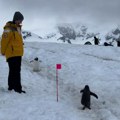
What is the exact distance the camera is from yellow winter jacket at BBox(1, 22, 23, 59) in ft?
46.7

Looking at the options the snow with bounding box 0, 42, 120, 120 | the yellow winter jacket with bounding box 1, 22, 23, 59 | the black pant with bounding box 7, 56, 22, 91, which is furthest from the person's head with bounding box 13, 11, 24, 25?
the snow with bounding box 0, 42, 120, 120

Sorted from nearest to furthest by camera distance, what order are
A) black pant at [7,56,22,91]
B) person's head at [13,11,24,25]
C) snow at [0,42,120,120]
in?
snow at [0,42,120,120]
person's head at [13,11,24,25]
black pant at [7,56,22,91]

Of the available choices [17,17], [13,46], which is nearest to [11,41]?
[13,46]

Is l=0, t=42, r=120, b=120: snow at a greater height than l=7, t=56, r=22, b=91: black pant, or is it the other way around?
l=7, t=56, r=22, b=91: black pant

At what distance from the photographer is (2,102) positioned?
13250 mm

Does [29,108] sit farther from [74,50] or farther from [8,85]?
[74,50]

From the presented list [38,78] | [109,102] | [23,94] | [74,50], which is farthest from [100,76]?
[74,50]

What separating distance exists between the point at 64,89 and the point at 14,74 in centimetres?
307

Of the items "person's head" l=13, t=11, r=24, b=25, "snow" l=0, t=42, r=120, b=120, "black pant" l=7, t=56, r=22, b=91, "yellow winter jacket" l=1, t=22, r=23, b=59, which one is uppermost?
"person's head" l=13, t=11, r=24, b=25

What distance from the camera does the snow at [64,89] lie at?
41.4 ft

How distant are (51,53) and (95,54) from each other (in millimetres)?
3278

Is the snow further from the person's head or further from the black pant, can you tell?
the person's head

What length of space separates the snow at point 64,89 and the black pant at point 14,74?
28cm

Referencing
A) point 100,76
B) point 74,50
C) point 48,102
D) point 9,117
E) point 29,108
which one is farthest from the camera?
point 74,50
